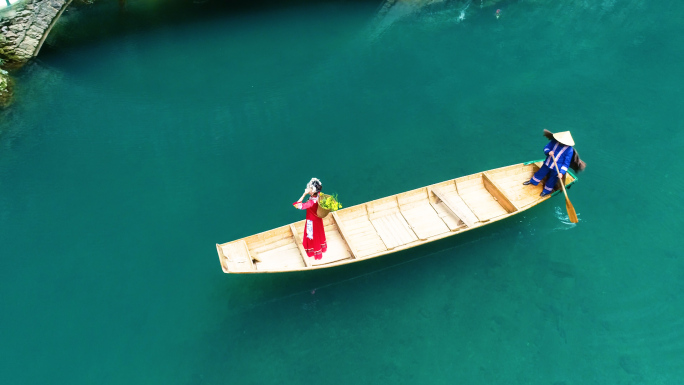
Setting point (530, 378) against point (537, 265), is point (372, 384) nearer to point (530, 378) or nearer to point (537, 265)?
point (530, 378)

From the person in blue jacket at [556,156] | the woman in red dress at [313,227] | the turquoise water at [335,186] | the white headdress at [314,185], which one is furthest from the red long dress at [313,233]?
the person in blue jacket at [556,156]

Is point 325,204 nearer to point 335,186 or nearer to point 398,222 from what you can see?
point 398,222

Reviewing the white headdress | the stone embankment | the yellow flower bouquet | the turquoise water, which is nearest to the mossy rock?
the stone embankment

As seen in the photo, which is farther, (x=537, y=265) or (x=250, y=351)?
(x=537, y=265)

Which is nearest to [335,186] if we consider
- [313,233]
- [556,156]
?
[313,233]

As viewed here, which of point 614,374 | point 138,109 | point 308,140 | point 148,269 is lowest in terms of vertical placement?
point 614,374

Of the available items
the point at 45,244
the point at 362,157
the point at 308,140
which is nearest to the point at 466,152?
the point at 362,157
